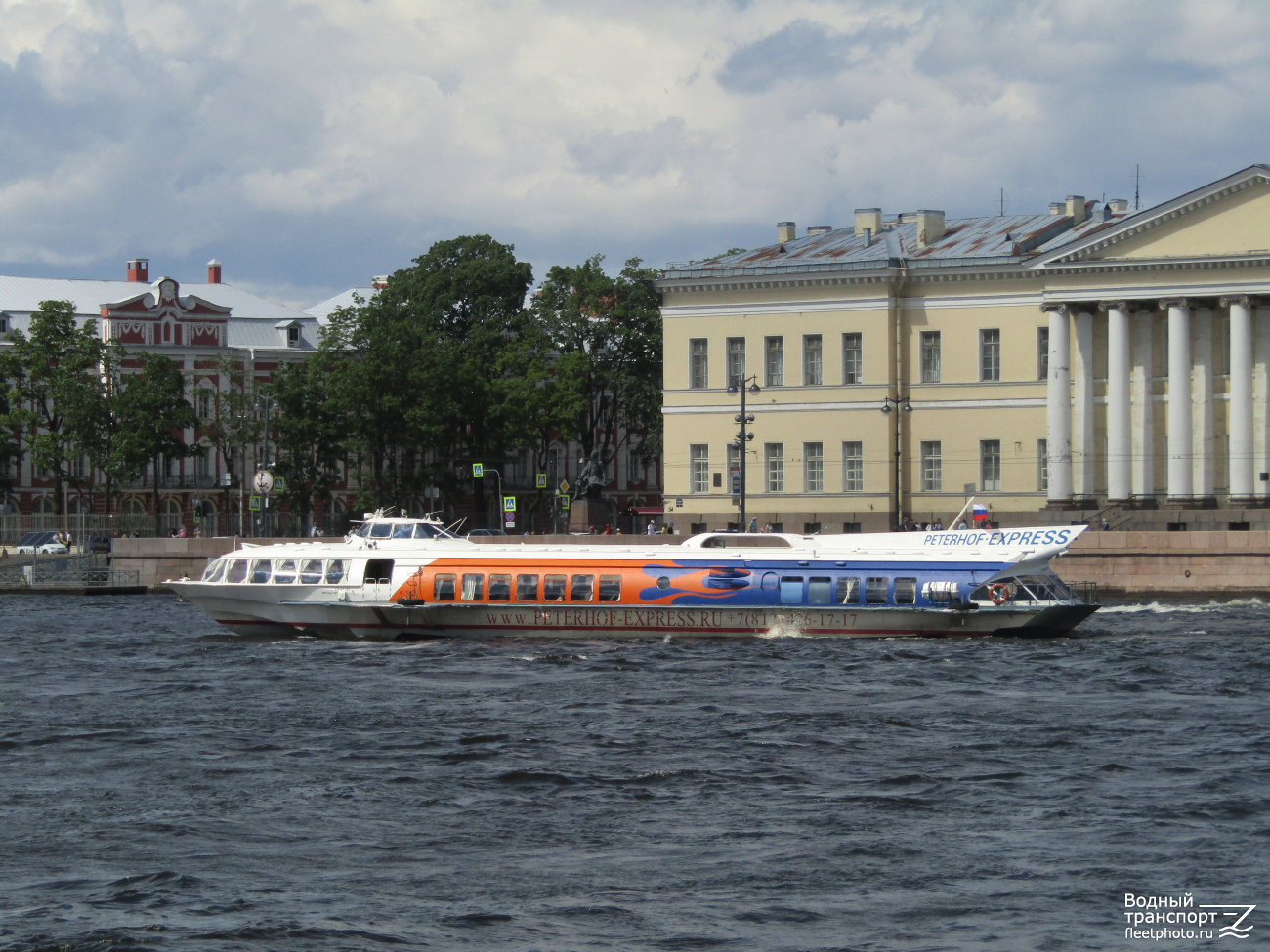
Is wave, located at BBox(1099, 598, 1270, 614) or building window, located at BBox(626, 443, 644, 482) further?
building window, located at BBox(626, 443, 644, 482)

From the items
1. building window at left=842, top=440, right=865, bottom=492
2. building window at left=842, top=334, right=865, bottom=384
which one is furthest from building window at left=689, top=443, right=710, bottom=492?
building window at left=842, top=334, right=865, bottom=384

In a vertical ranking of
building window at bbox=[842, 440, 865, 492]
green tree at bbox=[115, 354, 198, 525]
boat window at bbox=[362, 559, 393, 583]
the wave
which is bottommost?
the wave

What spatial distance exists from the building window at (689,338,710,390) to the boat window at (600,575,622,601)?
31892mm

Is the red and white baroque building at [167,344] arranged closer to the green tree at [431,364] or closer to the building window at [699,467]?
the green tree at [431,364]

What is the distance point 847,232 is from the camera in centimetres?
7300

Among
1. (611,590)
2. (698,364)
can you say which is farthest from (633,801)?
(698,364)

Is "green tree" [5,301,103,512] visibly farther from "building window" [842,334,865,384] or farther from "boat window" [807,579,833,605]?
"boat window" [807,579,833,605]

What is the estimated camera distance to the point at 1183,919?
1475 centimetres

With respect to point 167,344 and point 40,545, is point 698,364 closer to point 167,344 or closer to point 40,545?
point 40,545

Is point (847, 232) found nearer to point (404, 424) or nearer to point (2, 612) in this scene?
point (404, 424)

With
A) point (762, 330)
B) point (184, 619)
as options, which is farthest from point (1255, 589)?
point (184, 619)

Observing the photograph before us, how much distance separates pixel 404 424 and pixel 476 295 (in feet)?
31.1

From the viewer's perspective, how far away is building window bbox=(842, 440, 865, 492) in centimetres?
6681

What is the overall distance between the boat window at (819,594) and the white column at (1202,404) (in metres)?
28.0
